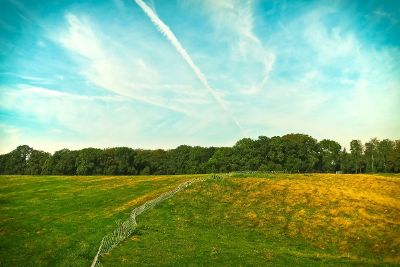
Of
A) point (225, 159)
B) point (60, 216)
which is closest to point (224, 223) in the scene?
point (60, 216)

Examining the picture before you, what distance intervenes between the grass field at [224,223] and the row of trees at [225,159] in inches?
3114

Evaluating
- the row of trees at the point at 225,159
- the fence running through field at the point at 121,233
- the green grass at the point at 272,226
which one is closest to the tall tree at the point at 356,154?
the row of trees at the point at 225,159

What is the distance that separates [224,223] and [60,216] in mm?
26213

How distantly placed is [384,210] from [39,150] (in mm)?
186753

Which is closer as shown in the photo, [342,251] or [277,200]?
[342,251]

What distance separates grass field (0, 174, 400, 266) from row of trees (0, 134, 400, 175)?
7910 centimetres

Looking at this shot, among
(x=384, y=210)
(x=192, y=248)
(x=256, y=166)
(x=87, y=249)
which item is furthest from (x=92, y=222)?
(x=256, y=166)

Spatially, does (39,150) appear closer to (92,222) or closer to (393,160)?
(92,222)

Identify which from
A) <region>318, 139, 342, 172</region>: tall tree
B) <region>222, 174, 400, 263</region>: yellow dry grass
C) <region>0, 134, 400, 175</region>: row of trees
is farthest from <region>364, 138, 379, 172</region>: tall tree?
<region>222, 174, 400, 263</region>: yellow dry grass

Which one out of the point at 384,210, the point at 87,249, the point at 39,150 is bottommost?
the point at 87,249

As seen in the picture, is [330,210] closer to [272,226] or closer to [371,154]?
[272,226]

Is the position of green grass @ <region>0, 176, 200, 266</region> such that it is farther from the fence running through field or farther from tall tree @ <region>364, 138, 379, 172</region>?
tall tree @ <region>364, 138, 379, 172</region>

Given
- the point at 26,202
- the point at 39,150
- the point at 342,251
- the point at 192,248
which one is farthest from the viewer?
the point at 39,150

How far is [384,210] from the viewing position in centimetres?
5188
